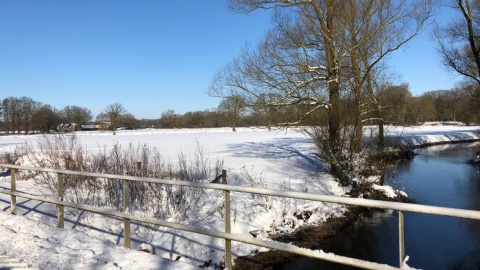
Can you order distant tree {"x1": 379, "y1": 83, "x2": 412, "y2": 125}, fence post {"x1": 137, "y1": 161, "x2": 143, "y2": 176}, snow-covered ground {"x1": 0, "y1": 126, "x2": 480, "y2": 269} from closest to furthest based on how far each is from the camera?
snow-covered ground {"x1": 0, "y1": 126, "x2": 480, "y2": 269}, fence post {"x1": 137, "y1": 161, "x2": 143, "y2": 176}, distant tree {"x1": 379, "y1": 83, "x2": 412, "y2": 125}

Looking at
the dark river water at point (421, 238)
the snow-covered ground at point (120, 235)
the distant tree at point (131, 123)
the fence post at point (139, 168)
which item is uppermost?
the distant tree at point (131, 123)

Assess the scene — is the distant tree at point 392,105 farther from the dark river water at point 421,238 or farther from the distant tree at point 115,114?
the distant tree at point 115,114

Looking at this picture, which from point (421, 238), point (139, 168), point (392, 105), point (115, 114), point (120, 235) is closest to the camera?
point (120, 235)

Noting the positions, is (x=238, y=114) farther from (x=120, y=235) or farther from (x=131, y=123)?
(x=131, y=123)

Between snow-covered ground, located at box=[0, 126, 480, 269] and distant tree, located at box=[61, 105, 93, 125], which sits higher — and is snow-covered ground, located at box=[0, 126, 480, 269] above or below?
below

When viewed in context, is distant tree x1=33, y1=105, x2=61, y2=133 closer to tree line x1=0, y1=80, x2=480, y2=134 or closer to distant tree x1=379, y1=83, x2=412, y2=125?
tree line x1=0, y1=80, x2=480, y2=134

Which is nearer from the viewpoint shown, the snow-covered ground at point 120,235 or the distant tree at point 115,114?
the snow-covered ground at point 120,235

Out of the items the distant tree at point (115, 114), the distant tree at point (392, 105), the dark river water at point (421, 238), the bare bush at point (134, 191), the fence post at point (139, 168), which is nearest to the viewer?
the dark river water at point (421, 238)

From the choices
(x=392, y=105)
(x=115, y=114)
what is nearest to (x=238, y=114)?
(x=392, y=105)

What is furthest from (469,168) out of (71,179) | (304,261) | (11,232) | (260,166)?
(11,232)

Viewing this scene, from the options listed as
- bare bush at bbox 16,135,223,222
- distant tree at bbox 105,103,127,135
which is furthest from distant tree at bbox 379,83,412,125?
distant tree at bbox 105,103,127,135

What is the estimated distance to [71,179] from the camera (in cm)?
1041

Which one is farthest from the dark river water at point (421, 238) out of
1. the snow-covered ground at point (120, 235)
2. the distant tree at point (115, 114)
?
the distant tree at point (115, 114)

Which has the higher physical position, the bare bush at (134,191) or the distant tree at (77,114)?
the distant tree at (77,114)
